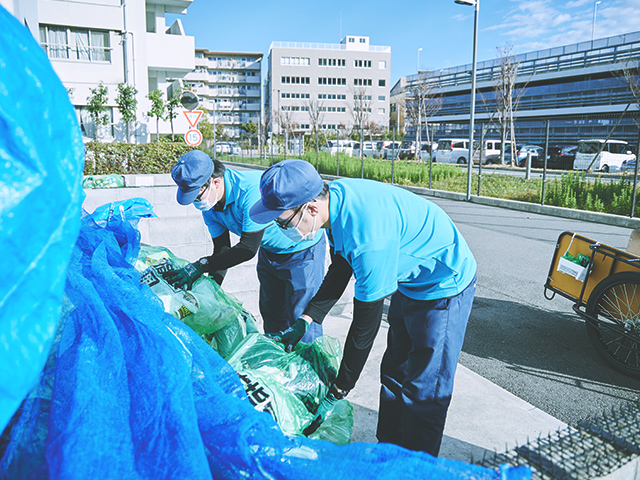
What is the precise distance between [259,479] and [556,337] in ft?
13.1

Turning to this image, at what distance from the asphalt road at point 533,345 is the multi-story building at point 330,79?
204 feet

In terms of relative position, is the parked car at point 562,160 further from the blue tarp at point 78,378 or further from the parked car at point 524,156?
the blue tarp at point 78,378

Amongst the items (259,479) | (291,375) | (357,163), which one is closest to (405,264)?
(291,375)

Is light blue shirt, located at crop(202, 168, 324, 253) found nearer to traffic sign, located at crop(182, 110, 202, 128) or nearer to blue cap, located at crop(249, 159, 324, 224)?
blue cap, located at crop(249, 159, 324, 224)

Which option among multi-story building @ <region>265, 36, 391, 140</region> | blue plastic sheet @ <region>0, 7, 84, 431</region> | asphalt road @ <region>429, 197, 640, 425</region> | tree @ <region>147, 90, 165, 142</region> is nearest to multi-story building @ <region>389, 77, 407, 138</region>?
multi-story building @ <region>265, 36, 391, 140</region>

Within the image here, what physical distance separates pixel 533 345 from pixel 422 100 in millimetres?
45392

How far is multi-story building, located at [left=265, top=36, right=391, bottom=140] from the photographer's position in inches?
2680

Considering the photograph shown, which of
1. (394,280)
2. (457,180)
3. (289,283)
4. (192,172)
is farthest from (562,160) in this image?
(394,280)

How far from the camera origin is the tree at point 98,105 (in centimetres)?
2058

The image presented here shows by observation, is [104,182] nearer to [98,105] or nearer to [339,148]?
[98,105]

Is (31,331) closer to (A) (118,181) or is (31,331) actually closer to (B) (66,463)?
(B) (66,463)

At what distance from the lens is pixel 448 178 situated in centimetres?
1844

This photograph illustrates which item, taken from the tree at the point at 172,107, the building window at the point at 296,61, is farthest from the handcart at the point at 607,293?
the building window at the point at 296,61

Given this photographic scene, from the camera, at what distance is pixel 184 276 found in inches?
105
